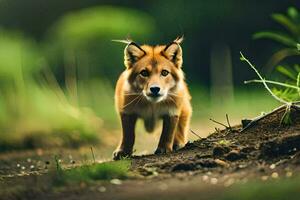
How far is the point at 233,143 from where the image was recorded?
8.09m

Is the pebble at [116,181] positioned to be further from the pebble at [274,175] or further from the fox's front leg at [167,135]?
the fox's front leg at [167,135]

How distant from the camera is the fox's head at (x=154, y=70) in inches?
341

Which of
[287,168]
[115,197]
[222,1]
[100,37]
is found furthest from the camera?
[222,1]

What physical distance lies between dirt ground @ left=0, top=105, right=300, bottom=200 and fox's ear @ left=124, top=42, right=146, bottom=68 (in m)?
1.13

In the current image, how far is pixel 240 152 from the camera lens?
7594 millimetres

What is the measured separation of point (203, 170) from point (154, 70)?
1846 mm

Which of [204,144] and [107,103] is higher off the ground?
[107,103]

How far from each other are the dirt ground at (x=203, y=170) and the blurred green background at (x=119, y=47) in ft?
15.7

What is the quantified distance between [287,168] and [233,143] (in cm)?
132

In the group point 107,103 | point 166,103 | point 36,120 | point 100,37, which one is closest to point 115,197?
point 166,103

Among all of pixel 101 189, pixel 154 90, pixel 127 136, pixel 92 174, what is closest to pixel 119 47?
pixel 127 136

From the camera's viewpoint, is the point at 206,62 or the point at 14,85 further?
the point at 206,62

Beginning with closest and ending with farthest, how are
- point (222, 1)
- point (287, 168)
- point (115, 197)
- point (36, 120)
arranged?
1. point (115, 197)
2. point (287, 168)
3. point (36, 120)
4. point (222, 1)

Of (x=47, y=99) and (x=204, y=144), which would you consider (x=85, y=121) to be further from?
(x=204, y=144)
